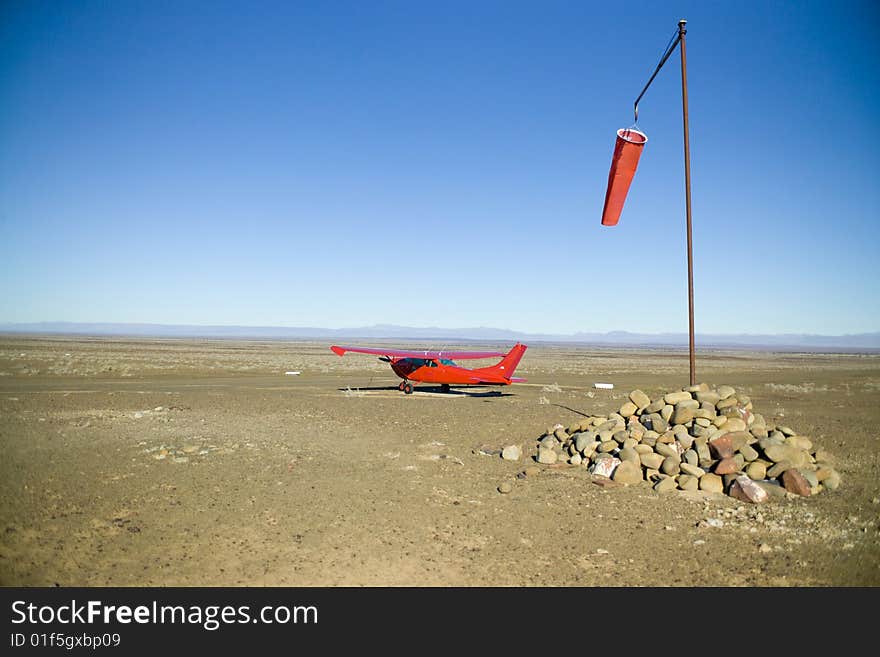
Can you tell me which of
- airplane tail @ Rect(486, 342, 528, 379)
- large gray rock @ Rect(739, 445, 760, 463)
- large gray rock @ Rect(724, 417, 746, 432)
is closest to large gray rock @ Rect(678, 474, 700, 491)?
large gray rock @ Rect(739, 445, 760, 463)

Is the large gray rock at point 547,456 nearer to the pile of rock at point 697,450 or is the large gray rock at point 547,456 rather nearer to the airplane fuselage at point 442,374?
the pile of rock at point 697,450

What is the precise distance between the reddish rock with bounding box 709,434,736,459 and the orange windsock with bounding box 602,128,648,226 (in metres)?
5.43

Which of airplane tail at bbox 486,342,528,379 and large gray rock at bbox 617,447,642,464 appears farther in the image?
airplane tail at bbox 486,342,528,379

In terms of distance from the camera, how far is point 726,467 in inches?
423

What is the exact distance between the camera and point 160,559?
7043 mm

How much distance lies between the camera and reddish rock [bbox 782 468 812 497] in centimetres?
1014

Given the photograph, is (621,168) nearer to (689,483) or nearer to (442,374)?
(689,483)

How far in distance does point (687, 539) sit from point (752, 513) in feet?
6.20

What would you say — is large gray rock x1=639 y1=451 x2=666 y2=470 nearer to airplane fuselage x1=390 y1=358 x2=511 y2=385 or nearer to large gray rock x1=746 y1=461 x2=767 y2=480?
large gray rock x1=746 y1=461 x2=767 y2=480

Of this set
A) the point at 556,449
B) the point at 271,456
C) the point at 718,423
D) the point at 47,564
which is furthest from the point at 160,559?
the point at 718,423

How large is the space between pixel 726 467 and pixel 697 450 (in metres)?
0.88

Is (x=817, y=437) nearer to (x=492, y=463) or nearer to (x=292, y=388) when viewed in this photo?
(x=492, y=463)

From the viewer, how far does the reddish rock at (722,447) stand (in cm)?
1111

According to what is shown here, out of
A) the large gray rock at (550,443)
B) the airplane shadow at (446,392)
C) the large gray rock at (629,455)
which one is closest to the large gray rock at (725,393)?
the large gray rock at (629,455)
